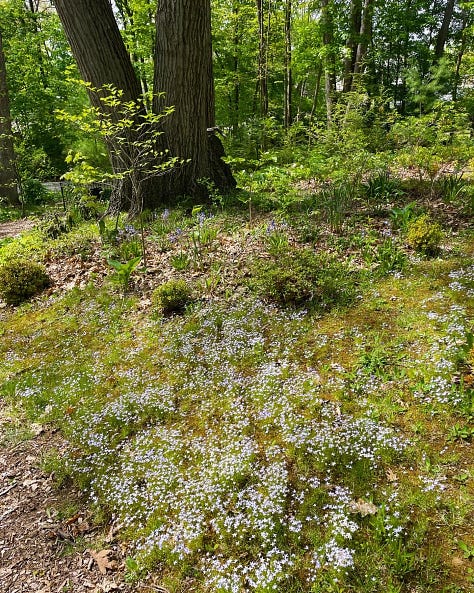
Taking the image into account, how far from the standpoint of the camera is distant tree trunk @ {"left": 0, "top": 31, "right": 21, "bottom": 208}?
10.6m

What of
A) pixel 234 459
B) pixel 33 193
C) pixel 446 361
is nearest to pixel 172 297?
pixel 234 459

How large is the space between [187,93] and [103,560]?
6.67 metres

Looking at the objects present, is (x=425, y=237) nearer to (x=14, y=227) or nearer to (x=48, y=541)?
(x=48, y=541)

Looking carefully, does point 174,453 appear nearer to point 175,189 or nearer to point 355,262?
point 355,262

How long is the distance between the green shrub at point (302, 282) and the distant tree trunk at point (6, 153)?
31.8ft

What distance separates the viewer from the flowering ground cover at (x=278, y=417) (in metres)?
2.12

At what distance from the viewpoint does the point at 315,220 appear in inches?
225

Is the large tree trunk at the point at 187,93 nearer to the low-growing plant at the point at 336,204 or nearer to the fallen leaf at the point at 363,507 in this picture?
the low-growing plant at the point at 336,204

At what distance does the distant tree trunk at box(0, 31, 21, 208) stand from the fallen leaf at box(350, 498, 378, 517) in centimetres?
1185

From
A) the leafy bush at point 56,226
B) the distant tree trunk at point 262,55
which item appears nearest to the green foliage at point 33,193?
the leafy bush at point 56,226

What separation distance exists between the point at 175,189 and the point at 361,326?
471 cm

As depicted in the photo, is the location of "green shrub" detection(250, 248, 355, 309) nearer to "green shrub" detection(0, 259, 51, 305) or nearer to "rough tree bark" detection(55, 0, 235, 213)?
"rough tree bark" detection(55, 0, 235, 213)

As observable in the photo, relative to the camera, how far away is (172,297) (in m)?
4.42

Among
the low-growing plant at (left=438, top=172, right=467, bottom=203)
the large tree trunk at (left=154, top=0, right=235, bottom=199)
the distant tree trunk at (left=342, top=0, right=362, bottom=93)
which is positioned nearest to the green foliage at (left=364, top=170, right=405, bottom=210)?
the low-growing plant at (left=438, top=172, right=467, bottom=203)
